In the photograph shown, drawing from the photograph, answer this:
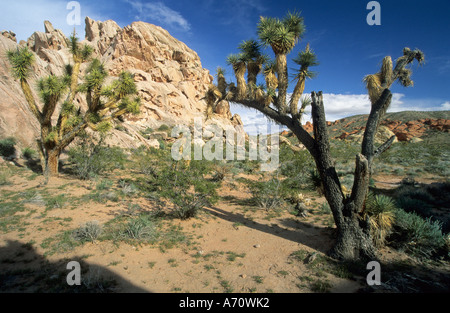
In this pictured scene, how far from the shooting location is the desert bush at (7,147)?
38.7 ft

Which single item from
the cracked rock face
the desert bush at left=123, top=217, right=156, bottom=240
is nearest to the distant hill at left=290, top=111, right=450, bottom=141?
the cracked rock face

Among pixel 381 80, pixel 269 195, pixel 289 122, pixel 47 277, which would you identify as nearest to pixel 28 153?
pixel 47 277

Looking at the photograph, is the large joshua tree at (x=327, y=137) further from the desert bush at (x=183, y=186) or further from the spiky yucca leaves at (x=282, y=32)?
the desert bush at (x=183, y=186)

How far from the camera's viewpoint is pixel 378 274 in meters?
3.86

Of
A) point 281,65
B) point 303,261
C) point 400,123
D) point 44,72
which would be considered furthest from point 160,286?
point 400,123

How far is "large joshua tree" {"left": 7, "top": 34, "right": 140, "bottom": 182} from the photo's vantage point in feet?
32.3

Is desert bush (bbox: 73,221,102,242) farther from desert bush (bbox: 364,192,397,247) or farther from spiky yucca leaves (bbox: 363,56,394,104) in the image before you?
spiky yucca leaves (bbox: 363,56,394,104)

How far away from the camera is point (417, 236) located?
189 inches

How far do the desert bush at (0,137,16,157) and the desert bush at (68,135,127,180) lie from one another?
353 cm

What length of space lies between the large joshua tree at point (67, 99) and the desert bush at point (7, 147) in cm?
282

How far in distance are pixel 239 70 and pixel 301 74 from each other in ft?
6.92
